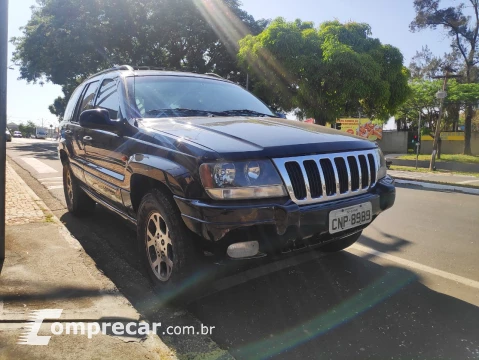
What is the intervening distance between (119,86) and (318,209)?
225 centimetres

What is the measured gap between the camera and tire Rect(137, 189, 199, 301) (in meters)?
2.46

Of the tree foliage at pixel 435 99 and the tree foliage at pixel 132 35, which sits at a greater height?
the tree foliage at pixel 132 35

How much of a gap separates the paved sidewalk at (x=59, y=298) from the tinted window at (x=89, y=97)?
1.49 meters

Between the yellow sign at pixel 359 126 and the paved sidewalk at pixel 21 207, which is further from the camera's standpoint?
the yellow sign at pixel 359 126

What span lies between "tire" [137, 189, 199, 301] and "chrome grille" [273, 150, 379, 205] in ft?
2.48

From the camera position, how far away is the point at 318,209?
240cm

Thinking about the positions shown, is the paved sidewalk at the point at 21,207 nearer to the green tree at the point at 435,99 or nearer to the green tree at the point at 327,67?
the green tree at the point at 327,67

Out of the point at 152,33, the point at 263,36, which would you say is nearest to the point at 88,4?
the point at 152,33

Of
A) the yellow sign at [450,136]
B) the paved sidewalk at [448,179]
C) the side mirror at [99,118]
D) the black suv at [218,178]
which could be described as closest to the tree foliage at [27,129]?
the yellow sign at [450,136]

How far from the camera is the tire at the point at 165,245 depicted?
2457 millimetres

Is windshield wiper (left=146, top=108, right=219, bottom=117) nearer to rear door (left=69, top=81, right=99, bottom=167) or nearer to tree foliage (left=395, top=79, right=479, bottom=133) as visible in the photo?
rear door (left=69, top=81, right=99, bottom=167)

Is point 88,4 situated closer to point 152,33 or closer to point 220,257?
point 152,33

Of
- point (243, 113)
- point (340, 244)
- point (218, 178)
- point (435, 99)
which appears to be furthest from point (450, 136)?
point (218, 178)

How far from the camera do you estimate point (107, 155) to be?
3455 millimetres
